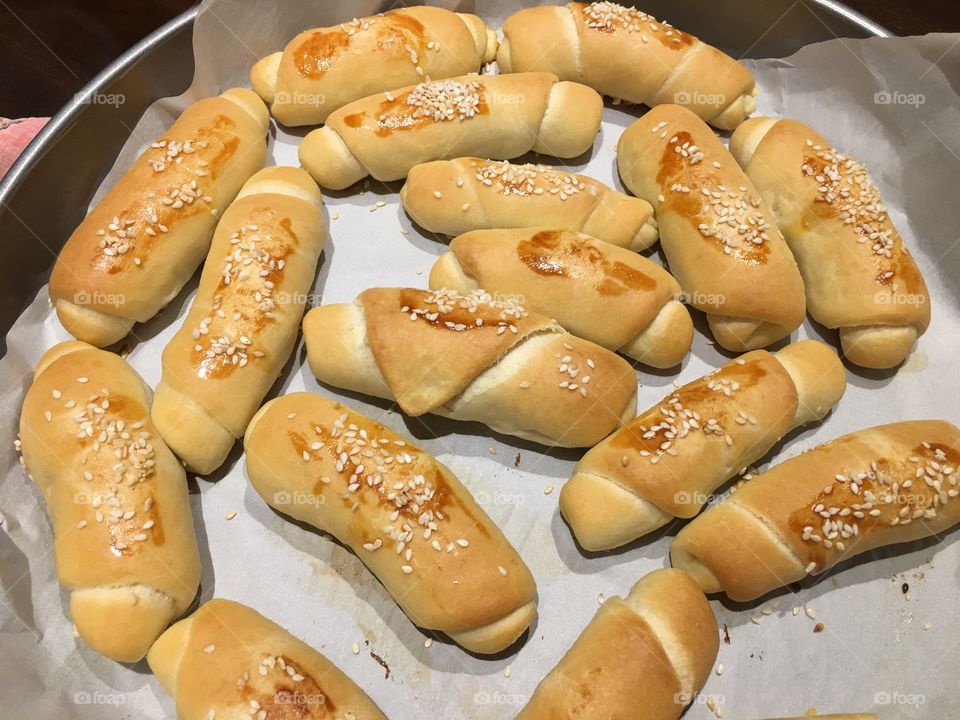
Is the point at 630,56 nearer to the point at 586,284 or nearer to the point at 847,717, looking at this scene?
the point at 586,284

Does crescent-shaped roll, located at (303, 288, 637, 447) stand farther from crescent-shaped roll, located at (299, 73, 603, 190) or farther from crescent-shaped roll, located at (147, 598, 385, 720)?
crescent-shaped roll, located at (147, 598, 385, 720)

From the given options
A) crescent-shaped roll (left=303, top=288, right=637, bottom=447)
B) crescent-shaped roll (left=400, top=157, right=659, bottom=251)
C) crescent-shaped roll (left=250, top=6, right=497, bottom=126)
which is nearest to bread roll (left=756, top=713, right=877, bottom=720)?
crescent-shaped roll (left=303, top=288, right=637, bottom=447)

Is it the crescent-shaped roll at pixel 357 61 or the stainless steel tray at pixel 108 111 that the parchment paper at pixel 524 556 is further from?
the crescent-shaped roll at pixel 357 61

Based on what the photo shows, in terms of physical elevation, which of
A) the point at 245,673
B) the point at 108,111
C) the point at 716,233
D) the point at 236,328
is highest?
the point at 108,111

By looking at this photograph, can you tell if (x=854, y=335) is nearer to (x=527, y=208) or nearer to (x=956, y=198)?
(x=956, y=198)

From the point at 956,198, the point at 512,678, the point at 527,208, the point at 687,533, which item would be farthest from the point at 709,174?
the point at 512,678

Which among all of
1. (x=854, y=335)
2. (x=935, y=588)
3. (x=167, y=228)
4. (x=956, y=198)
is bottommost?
(x=935, y=588)

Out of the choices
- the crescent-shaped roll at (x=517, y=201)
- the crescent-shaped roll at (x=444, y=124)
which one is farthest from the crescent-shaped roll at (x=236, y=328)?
the crescent-shaped roll at (x=517, y=201)

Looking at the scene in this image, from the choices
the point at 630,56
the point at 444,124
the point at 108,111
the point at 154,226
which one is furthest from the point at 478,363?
the point at 108,111
